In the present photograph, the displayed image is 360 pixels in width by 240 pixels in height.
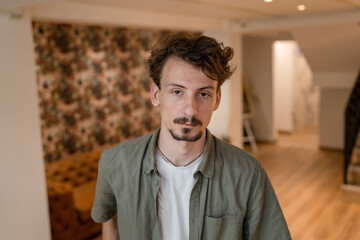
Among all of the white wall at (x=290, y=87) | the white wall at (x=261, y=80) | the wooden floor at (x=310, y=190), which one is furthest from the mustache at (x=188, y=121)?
the white wall at (x=290, y=87)

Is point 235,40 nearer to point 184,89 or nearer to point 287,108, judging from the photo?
point 184,89

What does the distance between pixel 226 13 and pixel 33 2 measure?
2303 mm

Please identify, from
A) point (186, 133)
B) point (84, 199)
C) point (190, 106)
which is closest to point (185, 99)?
point (190, 106)

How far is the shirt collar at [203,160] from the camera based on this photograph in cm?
159

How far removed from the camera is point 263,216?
64.4 inches

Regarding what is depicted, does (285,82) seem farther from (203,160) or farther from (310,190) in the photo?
(203,160)

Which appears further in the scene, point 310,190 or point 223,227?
point 310,190

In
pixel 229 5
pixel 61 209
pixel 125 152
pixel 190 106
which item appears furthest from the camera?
pixel 61 209

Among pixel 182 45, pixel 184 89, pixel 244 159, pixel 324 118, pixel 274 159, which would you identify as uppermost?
pixel 182 45

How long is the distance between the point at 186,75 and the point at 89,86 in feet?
13.6

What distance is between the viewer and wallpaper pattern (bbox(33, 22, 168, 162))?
15.8 feet

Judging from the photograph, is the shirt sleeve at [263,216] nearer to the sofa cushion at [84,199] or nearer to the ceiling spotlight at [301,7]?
the ceiling spotlight at [301,7]

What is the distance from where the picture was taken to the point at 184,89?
1.51 m

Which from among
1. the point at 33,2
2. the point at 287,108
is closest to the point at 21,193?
the point at 33,2
